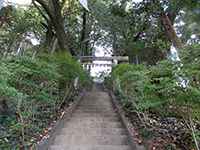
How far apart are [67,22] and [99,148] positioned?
13.9 m

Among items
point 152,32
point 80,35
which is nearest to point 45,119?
point 152,32

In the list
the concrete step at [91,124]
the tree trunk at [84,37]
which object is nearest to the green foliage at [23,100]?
the concrete step at [91,124]

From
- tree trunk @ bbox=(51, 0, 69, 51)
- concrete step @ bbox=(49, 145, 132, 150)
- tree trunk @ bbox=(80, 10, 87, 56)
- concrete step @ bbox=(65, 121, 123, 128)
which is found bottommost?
concrete step @ bbox=(49, 145, 132, 150)

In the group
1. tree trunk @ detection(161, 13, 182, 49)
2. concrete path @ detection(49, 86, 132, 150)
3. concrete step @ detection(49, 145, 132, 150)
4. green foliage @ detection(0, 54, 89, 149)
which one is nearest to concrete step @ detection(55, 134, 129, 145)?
concrete path @ detection(49, 86, 132, 150)

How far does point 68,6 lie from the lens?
51.4ft

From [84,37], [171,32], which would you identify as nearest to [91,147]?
[171,32]

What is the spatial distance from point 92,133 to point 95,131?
0.14 metres

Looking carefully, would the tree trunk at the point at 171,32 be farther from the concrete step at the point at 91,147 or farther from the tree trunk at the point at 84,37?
the tree trunk at the point at 84,37

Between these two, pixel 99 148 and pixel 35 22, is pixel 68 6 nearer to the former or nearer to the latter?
pixel 35 22

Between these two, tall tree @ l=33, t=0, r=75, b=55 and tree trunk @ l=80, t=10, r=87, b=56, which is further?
tree trunk @ l=80, t=10, r=87, b=56

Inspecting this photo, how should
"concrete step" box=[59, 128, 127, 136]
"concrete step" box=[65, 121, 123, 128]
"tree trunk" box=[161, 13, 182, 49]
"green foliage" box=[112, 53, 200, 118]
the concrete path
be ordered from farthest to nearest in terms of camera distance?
"tree trunk" box=[161, 13, 182, 49], "concrete step" box=[65, 121, 123, 128], "concrete step" box=[59, 128, 127, 136], the concrete path, "green foliage" box=[112, 53, 200, 118]

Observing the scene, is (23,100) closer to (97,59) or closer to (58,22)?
(58,22)

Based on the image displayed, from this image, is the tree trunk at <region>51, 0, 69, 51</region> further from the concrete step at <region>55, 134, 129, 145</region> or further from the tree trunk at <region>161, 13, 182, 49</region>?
the concrete step at <region>55, 134, 129, 145</region>

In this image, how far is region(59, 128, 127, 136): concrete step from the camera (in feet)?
17.1
